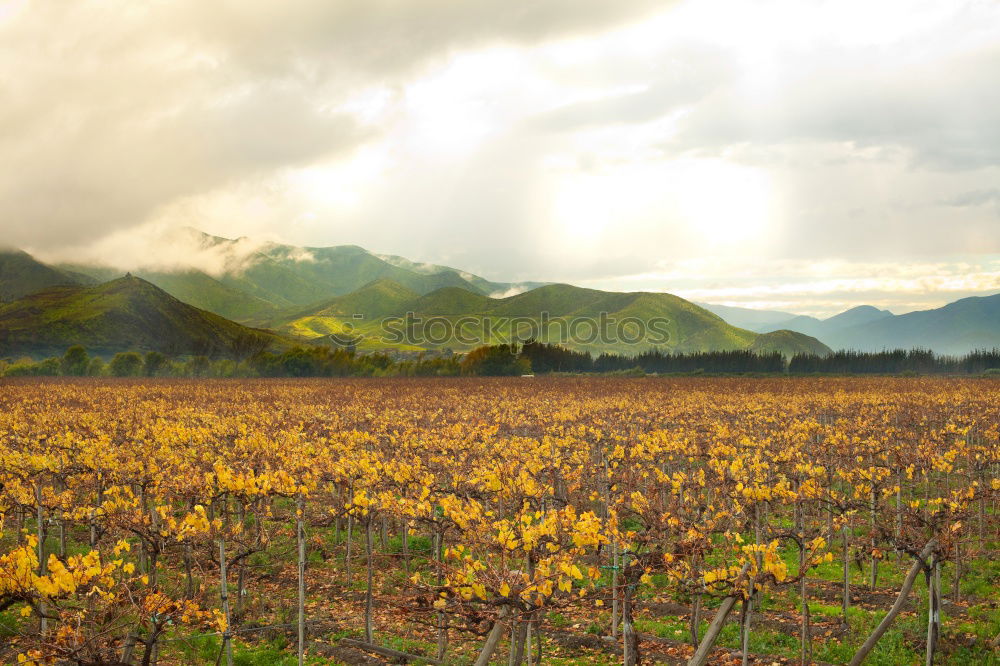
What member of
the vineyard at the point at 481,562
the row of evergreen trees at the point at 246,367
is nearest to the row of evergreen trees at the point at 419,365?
the row of evergreen trees at the point at 246,367

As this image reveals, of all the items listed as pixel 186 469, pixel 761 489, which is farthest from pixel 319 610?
pixel 761 489

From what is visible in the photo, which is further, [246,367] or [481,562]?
[246,367]

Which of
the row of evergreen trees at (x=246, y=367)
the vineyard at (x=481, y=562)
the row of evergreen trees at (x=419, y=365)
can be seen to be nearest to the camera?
the vineyard at (x=481, y=562)

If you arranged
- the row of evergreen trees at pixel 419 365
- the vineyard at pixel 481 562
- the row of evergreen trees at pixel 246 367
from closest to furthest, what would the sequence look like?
the vineyard at pixel 481 562, the row of evergreen trees at pixel 246 367, the row of evergreen trees at pixel 419 365

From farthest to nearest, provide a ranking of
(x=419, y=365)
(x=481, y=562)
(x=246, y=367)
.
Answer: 1. (x=246, y=367)
2. (x=419, y=365)
3. (x=481, y=562)

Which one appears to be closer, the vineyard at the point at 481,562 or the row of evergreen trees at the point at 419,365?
the vineyard at the point at 481,562

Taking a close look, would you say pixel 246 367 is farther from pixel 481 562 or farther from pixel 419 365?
pixel 481 562

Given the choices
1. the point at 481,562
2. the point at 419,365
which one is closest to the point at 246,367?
the point at 419,365

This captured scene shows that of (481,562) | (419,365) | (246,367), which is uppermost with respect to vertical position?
(481,562)

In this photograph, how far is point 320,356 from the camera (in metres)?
147

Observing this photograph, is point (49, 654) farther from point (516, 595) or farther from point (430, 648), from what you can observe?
point (430, 648)

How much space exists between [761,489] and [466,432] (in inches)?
716

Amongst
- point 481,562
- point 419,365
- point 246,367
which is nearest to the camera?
point 481,562

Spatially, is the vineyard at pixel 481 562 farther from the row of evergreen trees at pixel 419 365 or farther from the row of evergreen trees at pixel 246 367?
the row of evergreen trees at pixel 246 367
